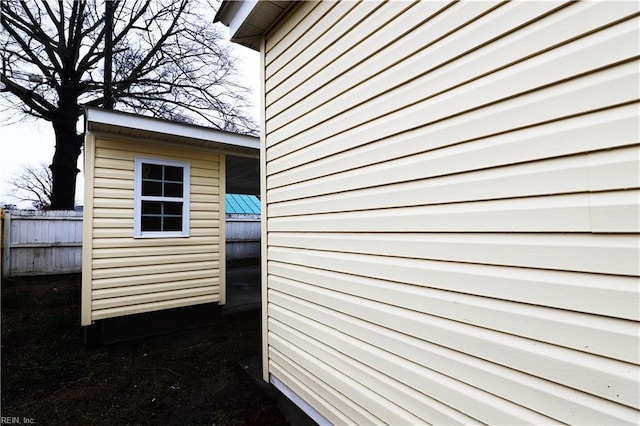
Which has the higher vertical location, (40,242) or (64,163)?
(64,163)

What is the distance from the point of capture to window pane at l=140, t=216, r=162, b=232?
473 cm

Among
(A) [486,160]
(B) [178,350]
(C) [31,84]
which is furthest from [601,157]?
(C) [31,84]

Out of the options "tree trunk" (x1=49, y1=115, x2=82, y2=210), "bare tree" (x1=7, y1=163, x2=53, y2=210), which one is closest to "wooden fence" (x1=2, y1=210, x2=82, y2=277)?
"tree trunk" (x1=49, y1=115, x2=82, y2=210)

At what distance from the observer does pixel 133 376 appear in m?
3.54

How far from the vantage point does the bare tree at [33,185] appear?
661 inches

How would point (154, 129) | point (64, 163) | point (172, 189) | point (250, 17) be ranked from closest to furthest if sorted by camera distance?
point (250, 17), point (154, 129), point (172, 189), point (64, 163)

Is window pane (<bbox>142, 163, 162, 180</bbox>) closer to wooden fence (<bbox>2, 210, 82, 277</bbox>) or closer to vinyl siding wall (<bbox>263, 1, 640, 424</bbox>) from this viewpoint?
vinyl siding wall (<bbox>263, 1, 640, 424</bbox>)

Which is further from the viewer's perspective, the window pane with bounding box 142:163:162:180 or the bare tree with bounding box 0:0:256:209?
the bare tree with bounding box 0:0:256:209

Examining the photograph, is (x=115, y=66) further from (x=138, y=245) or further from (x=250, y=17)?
(x=250, y=17)

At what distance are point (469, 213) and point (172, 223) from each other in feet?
15.4

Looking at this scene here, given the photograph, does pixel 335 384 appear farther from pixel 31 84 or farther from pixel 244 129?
pixel 31 84

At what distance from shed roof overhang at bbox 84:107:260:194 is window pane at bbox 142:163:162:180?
38 centimetres

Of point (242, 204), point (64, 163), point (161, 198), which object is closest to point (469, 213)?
point (161, 198)

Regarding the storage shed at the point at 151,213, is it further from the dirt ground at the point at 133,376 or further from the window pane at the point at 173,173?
the dirt ground at the point at 133,376
